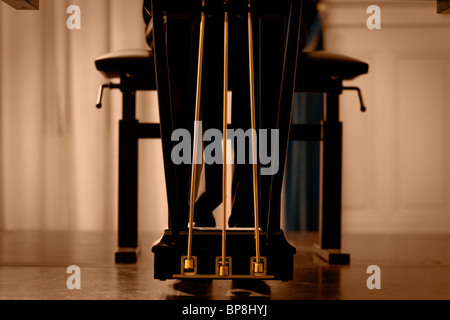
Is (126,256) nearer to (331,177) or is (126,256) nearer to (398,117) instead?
(331,177)

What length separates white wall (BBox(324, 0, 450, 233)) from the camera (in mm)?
2430

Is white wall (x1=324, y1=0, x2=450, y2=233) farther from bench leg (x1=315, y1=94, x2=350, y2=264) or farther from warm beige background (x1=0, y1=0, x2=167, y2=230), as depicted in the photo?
warm beige background (x1=0, y1=0, x2=167, y2=230)

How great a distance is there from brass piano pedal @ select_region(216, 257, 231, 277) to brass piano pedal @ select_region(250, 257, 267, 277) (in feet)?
0.15

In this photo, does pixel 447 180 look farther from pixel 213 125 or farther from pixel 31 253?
pixel 31 253

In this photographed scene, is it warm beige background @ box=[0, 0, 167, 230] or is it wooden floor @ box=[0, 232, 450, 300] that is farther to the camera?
warm beige background @ box=[0, 0, 167, 230]

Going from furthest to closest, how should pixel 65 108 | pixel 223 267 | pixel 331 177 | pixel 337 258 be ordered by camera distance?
pixel 65 108 → pixel 331 177 → pixel 337 258 → pixel 223 267

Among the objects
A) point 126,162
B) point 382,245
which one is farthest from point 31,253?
point 382,245

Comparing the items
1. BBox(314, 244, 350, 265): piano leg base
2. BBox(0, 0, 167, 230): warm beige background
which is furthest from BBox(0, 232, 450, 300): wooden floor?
BBox(0, 0, 167, 230): warm beige background

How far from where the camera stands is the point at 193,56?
1.04 m

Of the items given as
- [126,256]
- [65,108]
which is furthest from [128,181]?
[65,108]

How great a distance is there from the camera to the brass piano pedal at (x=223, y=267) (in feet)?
3.02

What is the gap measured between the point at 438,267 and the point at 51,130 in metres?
1.92

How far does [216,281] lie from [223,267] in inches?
10.8

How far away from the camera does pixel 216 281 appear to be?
3.86 ft
